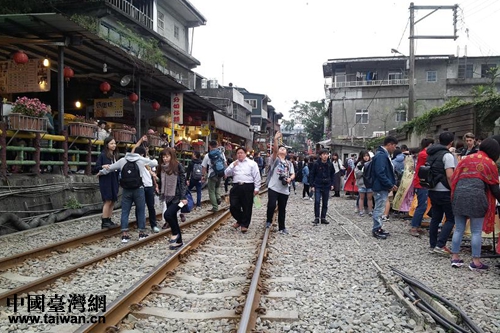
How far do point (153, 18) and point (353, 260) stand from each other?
1897 cm

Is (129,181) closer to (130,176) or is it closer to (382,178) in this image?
(130,176)

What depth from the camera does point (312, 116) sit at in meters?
58.8

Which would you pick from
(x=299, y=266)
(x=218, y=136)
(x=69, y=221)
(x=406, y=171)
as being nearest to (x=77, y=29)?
(x=69, y=221)

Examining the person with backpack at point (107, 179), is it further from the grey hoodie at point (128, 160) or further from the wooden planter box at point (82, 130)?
the wooden planter box at point (82, 130)

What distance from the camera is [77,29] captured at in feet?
31.3

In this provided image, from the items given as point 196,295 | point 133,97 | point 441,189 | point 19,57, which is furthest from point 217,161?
point 196,295

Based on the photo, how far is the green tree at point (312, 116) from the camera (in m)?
57.2

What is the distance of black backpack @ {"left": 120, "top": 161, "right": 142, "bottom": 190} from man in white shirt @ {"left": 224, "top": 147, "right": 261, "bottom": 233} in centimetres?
206

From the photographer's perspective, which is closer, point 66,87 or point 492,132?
point 492,132

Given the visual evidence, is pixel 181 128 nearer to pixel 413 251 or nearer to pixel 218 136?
pixel 218 136

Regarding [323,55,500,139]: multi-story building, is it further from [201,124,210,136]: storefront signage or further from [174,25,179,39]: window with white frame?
[201,124,210,136]: storefront signage

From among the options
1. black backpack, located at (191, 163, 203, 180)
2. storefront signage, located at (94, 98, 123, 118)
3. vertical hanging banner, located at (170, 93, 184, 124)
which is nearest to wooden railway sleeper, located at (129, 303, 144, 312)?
black backpack, located at (191, 163, 203, 180)

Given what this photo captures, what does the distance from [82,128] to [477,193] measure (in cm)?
921

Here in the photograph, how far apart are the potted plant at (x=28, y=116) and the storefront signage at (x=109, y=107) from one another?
17.8 ft
